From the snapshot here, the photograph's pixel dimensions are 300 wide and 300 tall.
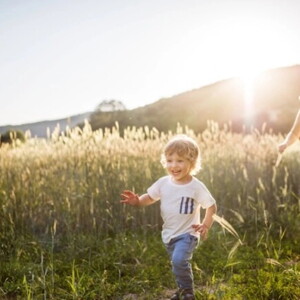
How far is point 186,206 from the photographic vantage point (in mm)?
3449

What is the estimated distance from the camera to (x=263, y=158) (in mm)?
7551

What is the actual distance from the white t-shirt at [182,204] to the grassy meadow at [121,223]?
60 cm

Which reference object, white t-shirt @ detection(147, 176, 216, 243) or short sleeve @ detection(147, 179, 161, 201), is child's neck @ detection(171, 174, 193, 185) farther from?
short sleeve @ detection(147, 179, 161, 201)

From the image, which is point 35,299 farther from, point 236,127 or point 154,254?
point 236,127

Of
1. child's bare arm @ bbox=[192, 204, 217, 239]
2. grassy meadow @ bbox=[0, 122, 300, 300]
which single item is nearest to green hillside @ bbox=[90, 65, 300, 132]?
grassy meadow @ bbox=[0, 122, 300, 300]

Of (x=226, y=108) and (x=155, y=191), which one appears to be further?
(x=226, y=108)

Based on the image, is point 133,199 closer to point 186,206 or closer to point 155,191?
point 155,191

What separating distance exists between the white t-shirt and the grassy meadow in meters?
0.60

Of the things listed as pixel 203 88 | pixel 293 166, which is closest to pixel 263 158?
pixel 293 166

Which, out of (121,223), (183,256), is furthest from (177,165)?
(121,223)

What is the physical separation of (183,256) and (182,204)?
0.33 metres

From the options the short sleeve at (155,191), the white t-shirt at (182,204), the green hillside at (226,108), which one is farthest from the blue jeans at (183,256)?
the green hillside at (226,108)

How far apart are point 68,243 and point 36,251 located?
1.12ft

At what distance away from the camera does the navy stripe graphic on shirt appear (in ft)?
11.3
